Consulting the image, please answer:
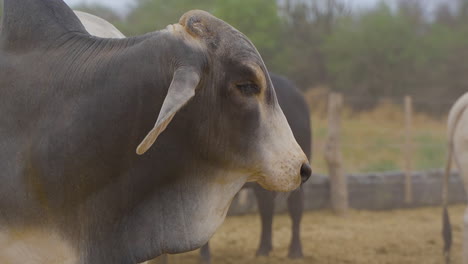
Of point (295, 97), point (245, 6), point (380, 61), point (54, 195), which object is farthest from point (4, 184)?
point (380, 61)

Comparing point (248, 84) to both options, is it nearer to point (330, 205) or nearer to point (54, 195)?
point (54, 195)

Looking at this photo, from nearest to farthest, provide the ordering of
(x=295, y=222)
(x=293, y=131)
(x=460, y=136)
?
1. (x=460, y=136)
2. (x=293, y=131)
3. (x=295, y=222)

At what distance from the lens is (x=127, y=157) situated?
2.29 m

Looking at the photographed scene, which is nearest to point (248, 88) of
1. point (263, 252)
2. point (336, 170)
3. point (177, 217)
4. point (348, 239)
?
point (177, 217)

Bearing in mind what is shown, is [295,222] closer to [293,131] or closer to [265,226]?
[265,226]

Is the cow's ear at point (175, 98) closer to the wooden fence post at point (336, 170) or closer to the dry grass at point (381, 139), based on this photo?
the wooden fence post at point (336, 170)

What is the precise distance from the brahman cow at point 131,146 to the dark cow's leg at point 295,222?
334cm

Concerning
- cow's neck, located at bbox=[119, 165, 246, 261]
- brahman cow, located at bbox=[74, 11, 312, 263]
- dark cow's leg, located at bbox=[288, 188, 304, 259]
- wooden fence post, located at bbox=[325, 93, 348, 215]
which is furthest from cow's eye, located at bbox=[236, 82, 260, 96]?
wooden fence post, located at bbox=[325, 93, 348, 215]

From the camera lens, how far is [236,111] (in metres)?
2.31

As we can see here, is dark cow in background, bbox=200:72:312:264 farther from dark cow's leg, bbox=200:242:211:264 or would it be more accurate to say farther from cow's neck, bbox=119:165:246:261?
cow's neck, bbox=119:165:246:261

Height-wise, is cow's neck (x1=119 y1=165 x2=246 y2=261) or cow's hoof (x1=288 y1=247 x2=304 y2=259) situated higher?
cow's neck (x1=119 y1=165 x2=246 y2=261)

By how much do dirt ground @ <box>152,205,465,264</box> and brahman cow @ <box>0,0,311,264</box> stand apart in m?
3.05

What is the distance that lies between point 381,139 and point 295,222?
8.06 m

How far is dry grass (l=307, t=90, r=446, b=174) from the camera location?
11.1 meters
